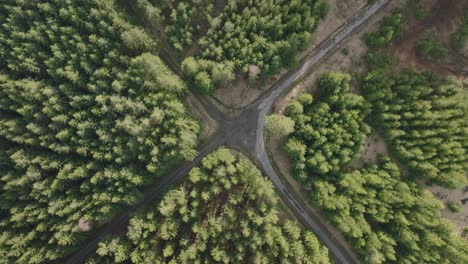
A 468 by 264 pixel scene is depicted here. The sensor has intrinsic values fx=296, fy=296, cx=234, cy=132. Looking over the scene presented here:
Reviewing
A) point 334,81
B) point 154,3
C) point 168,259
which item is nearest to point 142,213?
point 168,259

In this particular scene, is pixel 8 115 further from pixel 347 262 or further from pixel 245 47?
pixel 347 262

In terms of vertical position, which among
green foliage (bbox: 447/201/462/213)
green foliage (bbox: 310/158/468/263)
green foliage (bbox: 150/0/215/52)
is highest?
green foliage (bbox: 150/0/215/52)

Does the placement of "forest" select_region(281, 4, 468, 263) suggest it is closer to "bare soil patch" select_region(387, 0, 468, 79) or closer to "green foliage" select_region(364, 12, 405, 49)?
"green foliage" select_region(364, 12, 405, 49)

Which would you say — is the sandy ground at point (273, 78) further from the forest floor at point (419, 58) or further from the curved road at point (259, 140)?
the forest floor at point (419, 58)

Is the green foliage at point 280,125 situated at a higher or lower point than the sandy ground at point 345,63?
lower

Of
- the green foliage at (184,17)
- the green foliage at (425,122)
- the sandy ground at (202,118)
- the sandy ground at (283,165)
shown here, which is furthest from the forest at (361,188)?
the green foliage at (184,17)

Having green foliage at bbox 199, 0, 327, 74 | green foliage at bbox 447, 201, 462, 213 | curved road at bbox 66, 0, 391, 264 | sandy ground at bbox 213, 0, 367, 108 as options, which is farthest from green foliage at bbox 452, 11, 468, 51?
green foliage at bbox 447, 201, 462, 213
